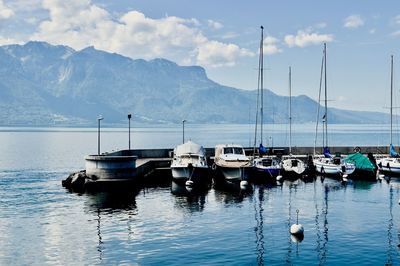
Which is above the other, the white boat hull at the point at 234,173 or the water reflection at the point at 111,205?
the white boat hull at the point at 234,173

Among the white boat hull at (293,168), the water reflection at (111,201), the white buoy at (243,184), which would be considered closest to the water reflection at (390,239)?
the white buoy at (243,184)

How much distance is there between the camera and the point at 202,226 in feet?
123

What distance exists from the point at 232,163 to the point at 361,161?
19776mm

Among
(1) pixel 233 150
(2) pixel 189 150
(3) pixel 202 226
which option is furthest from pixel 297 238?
(1) pixel 233 150

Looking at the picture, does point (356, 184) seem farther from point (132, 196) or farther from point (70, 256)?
point (70, 256)

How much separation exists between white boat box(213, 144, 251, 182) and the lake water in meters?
4.12

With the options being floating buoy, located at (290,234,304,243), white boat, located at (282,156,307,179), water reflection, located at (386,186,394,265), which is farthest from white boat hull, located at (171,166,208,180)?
floating buoy, located at (290,234,304,243)

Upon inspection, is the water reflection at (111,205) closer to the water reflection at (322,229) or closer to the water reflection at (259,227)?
the water reflection at (259,227)

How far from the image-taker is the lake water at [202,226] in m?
29.6

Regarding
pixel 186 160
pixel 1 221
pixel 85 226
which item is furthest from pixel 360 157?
pixel 1 221

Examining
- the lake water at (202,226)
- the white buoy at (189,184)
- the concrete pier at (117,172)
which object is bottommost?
the lake water at (202,226)

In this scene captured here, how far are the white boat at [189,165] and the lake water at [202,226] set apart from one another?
2.77m

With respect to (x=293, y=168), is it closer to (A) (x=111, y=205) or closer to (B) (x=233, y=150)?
(B) (x=233, y=150)

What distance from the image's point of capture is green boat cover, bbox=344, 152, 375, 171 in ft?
219
